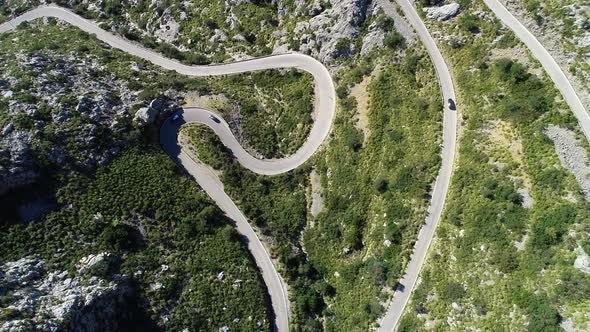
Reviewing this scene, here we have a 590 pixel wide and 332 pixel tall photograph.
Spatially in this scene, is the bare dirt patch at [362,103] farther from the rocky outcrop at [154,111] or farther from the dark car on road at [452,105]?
the rocky outcrop at [154,111]

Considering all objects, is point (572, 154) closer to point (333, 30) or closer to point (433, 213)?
point (433, 213)

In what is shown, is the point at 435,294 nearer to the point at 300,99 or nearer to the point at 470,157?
the point at 470,157

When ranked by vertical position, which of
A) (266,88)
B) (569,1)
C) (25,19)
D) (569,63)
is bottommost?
(569,63)

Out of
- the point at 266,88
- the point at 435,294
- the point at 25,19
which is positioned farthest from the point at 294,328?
the point at 25,19

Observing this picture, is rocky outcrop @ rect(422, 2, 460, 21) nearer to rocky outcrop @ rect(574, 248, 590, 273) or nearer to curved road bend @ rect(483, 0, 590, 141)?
curved road bend @ rect(483, 0, 590, 141)

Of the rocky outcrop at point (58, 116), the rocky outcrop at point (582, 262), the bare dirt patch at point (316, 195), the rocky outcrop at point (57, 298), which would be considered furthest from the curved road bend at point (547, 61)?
the rocky outcrop at point (57, 298)

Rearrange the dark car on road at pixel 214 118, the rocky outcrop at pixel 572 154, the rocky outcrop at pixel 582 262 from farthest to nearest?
1. the dark car on road at pixel 214 118
2. the rocky outcrop at pixel 572 154
3. the rocky outcrop at pixel 582 262
